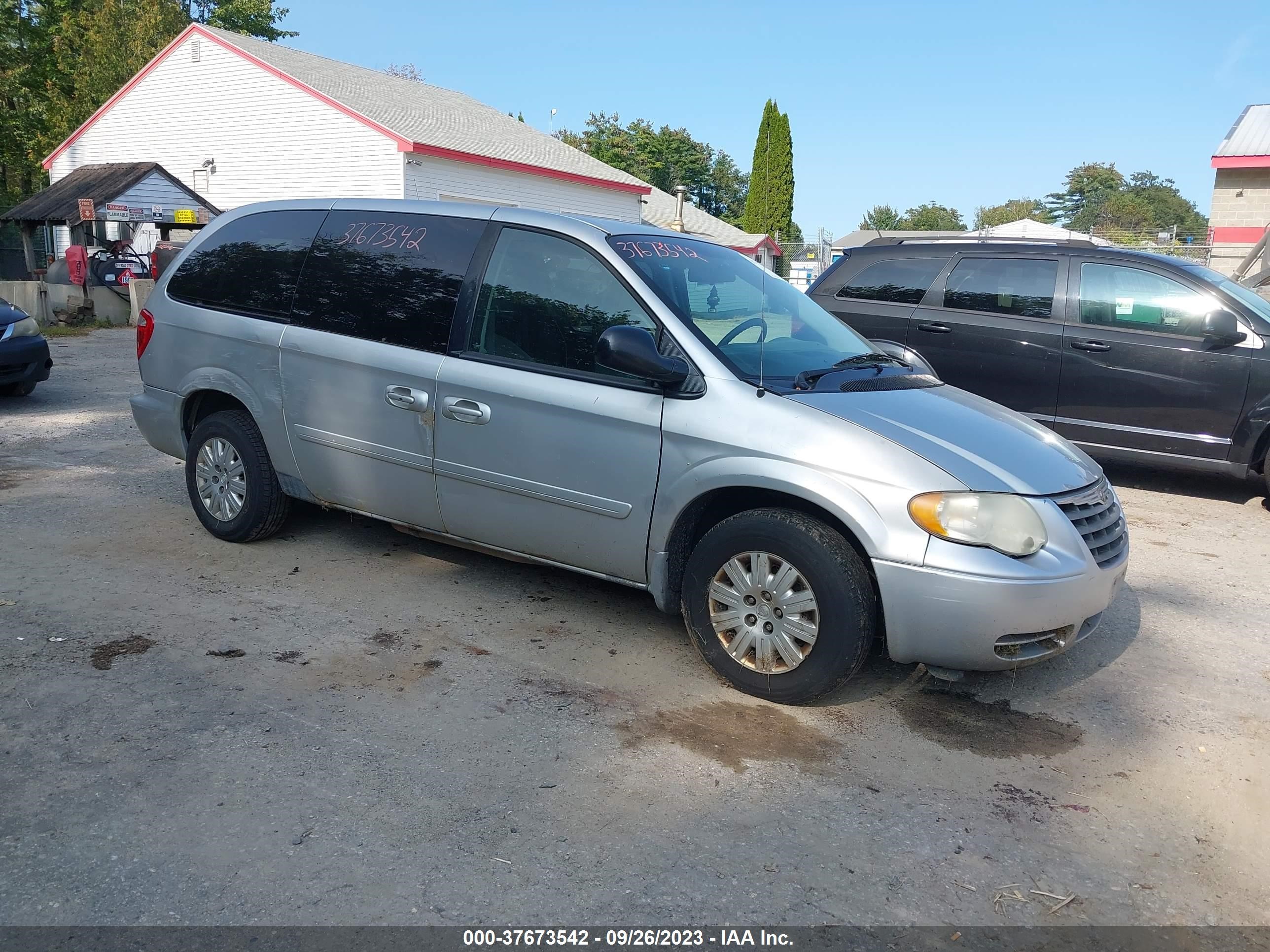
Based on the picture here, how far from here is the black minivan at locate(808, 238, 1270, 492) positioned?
7270mm

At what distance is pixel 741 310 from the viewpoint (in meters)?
4.75

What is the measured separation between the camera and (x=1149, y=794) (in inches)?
139

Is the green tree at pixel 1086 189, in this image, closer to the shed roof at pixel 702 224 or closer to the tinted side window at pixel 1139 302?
the shed roof at pixel 702 224

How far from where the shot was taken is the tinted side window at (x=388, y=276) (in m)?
4.87

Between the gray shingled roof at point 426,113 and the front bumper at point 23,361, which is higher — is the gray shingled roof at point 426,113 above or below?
above

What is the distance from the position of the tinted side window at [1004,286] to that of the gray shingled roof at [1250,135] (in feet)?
66.7

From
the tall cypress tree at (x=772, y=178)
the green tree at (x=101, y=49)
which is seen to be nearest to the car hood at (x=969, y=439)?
the green tree at (x=101, y=49)

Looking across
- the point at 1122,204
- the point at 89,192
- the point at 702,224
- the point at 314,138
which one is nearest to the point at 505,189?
the point at 314,138

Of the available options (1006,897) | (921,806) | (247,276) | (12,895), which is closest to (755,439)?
(921,806)

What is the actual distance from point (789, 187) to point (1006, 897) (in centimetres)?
6145

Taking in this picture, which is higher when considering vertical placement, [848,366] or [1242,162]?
[1242,162]

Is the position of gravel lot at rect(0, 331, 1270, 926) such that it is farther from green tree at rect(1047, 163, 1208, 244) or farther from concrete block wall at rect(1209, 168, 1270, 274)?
green tree at rect(1047, 163, 1208, 244)

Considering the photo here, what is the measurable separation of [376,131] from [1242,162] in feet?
66.2

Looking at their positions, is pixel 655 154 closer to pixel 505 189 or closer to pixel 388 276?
pixel 505 189
